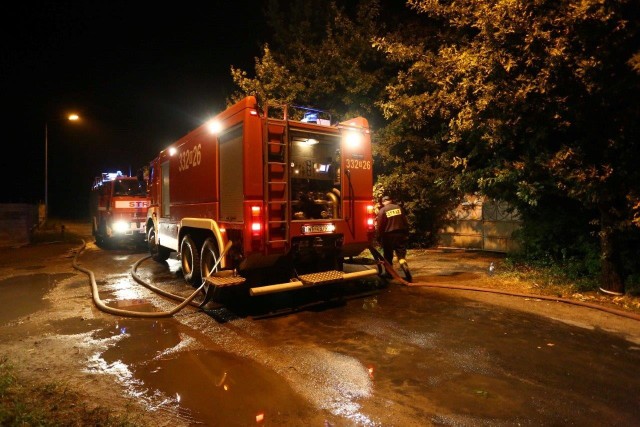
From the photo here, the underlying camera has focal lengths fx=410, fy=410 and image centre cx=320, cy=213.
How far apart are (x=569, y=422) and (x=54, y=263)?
42.9 feet

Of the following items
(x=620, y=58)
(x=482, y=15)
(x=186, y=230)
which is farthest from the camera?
(x=186, y=230)

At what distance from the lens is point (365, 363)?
14.1 feet

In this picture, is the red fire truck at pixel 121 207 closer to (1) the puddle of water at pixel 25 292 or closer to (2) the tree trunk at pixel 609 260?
(1) the puddle of water at pixel 25 292

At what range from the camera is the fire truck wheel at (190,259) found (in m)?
7.96

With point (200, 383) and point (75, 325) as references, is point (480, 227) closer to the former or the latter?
point (200, 383)

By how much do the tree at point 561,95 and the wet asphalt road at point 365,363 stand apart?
2.15m

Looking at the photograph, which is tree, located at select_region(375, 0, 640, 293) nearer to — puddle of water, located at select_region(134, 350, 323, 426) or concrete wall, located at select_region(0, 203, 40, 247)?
puddle of water, located at select_region(134, 350, 323, 426)

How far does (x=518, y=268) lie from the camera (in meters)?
8.67

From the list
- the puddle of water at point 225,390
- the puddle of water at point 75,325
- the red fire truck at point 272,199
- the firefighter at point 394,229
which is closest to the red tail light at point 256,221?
the red fire truck at point 272,199

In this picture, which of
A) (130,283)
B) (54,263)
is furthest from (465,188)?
(54,263)

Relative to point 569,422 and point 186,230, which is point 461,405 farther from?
point 186,230

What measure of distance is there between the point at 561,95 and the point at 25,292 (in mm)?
10154

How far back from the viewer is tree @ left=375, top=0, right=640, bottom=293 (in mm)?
5480

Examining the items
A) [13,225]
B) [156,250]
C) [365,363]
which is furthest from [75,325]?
[13,225]
